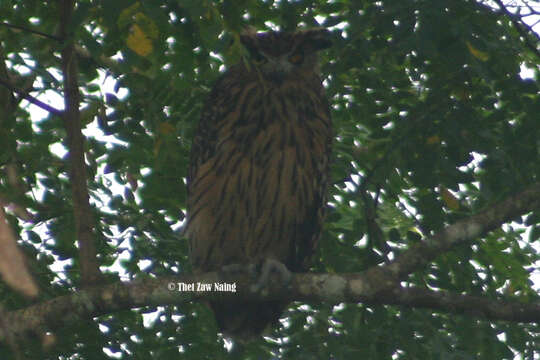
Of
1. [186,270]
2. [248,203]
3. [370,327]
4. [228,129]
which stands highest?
[228,129]

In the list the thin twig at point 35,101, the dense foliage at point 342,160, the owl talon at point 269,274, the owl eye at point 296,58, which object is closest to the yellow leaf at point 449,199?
the dense foliage at point 342,160

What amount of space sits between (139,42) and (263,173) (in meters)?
1.23

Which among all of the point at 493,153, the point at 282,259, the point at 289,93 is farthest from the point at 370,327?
the point at 289,93

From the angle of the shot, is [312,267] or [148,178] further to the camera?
[312,267]

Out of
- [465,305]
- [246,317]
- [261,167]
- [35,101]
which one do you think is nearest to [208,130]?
[261,167]

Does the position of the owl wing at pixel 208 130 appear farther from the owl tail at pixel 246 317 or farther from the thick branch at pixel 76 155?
the thick branch at pixel 76 155

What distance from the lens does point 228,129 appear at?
417 centimetres

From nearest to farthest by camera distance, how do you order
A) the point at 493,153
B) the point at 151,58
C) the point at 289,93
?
the point at 151,58, the point at 493,153, the point at 289,93

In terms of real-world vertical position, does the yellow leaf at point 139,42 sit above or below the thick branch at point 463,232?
above

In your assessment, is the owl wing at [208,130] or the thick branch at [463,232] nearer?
the thick branch at [463,232]

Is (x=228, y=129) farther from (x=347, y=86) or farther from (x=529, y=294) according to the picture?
(x=529, y=294)

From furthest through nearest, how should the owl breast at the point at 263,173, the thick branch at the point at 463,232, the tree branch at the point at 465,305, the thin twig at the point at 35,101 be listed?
the owl breast at the point at 263,173 < the thin twig at the point at 35,101 < the thick branch at the point at 463,232 < the tree branch at the point at 465,305

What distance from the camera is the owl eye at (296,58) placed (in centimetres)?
430

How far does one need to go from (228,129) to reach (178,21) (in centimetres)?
144
